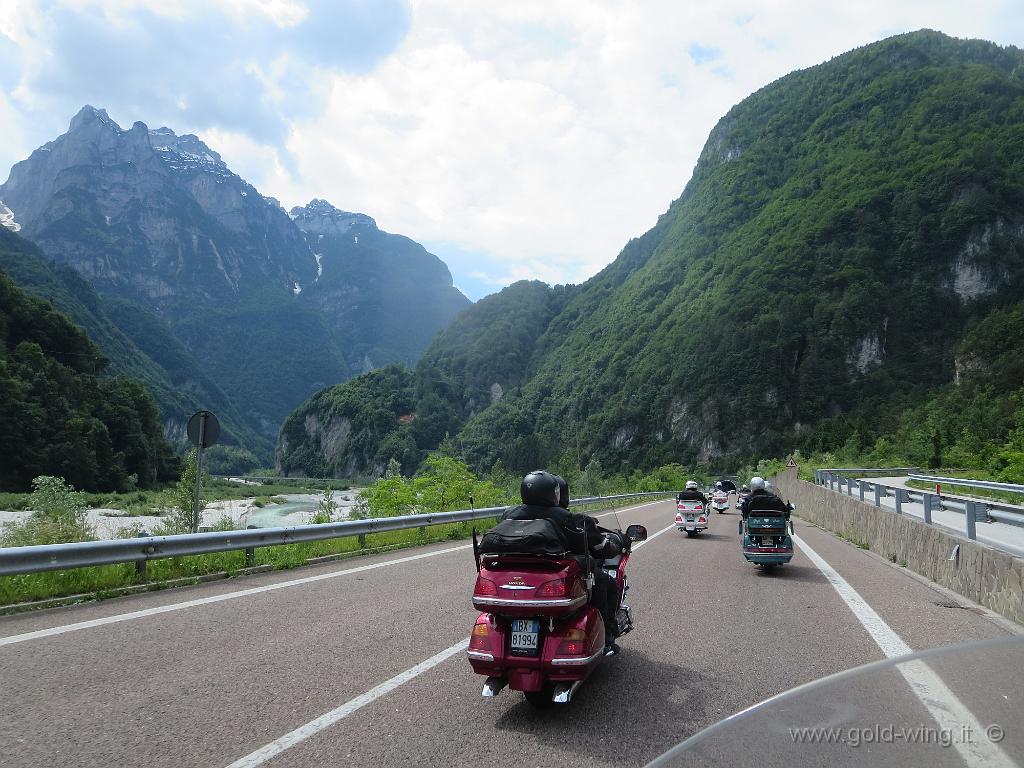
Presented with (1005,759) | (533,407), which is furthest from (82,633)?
(533,407)

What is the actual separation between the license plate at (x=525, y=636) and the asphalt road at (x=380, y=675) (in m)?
0.42

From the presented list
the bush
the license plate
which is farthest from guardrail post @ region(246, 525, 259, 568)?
the license plate

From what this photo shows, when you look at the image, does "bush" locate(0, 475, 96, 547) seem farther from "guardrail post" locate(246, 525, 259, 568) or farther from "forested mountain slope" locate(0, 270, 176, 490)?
"forested mountain slope" locate(0, 270, 176, 490)

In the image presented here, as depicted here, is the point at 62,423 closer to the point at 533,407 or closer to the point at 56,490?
the point at 56,490

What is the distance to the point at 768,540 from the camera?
413 inches

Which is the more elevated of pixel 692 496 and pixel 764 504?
pixel 764 504

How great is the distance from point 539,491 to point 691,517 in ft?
45.6

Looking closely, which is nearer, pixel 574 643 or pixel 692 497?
pixel 574 643

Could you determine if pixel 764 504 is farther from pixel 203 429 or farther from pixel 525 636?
pixel 203 429

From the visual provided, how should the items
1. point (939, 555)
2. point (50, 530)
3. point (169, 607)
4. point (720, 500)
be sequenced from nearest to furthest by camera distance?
1. point (169, 607)
2. point (939, 555)
3. point (50, 530)
4. point (720, 500)

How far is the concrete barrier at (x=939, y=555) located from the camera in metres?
6.80

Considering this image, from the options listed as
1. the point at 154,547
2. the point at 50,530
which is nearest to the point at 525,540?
the point at 154,547

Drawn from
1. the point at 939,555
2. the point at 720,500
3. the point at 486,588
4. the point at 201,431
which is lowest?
the point at 720,500

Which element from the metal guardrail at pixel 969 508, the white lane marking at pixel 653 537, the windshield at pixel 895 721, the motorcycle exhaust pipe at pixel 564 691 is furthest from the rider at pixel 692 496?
the windshield at pixel 895 721
